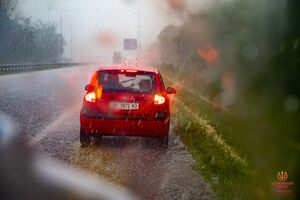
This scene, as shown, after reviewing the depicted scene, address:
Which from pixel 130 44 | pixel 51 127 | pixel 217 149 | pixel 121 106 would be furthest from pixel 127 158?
pixel 130 44

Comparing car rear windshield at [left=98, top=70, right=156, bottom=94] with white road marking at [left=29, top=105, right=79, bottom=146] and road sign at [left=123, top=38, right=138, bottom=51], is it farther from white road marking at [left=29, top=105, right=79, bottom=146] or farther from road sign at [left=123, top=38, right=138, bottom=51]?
road sign at [left=123, top=38, right=138, bottom=51]

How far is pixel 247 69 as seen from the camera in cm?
1393

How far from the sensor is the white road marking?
987 centimetres

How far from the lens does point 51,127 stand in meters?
12.0

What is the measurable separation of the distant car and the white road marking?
90cm

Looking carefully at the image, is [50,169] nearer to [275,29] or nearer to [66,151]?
[66,151]

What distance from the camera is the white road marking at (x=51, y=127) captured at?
9.87 m

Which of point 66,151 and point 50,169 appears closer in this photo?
point 50,169

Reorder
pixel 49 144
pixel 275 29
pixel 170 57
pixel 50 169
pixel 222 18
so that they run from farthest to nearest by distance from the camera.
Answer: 1. pixel 170 57
2. pixel 222 18
3. pixel 275 29
4. pixel 49 144
5. pixel 50 169

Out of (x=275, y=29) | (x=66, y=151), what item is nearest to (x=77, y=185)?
(x=66, y=151)

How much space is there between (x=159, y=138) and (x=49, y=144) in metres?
1.99

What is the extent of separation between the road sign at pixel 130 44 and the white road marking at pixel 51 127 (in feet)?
200

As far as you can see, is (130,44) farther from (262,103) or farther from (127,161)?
(127,161)

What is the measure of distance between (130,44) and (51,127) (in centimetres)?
6688
